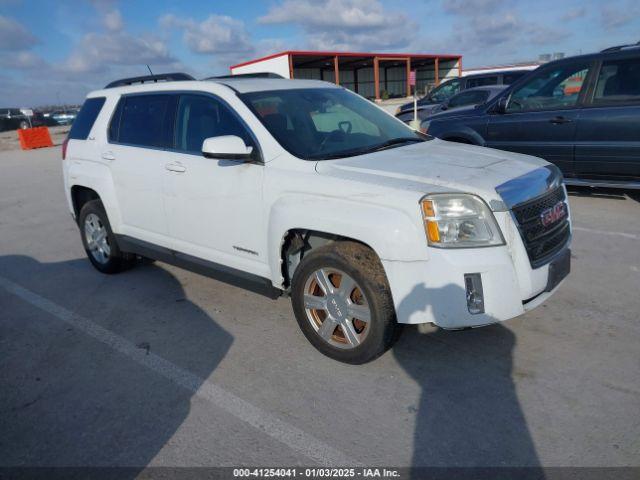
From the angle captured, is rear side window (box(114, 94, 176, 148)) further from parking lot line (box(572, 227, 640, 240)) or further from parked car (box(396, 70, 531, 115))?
parked car (box(396, 70, 531, 115))

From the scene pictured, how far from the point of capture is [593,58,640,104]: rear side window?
19.8 ft

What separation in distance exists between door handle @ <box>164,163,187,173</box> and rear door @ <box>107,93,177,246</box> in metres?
0.05

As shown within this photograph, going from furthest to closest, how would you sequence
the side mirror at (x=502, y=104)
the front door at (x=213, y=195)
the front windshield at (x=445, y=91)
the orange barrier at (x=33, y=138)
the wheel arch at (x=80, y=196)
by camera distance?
the orange barrier at (x=33, y=138)
the front windshield at (x=445, y=91)
the side mirror at (x=502, y=104)
the wheel arch at (x=80, y=196)
the front door at (x=213, y=195)

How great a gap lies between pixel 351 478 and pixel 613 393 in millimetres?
1589

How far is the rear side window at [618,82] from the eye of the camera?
603 cm

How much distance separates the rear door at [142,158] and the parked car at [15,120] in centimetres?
3961

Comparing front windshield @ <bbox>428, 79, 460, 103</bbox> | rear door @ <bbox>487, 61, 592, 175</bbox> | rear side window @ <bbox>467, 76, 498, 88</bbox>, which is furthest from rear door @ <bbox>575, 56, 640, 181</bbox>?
front windshield @ <bbox>428, 79, 460, 103</bbox>

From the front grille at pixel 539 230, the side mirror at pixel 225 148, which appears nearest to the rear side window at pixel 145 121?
the side mirror at pixel 225 148

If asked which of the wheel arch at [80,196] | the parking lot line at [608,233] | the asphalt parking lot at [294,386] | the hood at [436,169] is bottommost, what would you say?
the parking lot line at [608,233]

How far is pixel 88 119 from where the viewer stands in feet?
17.2

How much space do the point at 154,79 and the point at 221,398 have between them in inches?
135

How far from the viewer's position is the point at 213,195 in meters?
3.82

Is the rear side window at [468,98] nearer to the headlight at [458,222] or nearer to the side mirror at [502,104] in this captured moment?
the side mirror at [502,104]

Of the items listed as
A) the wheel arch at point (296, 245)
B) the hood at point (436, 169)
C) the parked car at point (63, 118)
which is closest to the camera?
the hood at point (436, 169)
